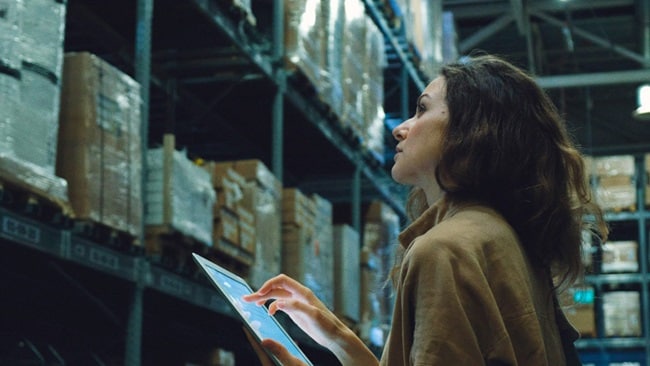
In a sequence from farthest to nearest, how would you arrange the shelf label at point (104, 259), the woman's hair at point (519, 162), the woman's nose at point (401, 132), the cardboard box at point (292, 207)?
the cardboard box at point (292, 207) < the shelf label at point (104, 259) < the woman's nose at point (401, 132) < the woman's hair at point (519, 162)

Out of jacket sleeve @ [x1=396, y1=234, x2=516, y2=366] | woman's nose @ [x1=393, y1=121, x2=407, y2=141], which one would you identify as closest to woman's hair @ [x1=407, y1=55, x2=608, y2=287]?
woman's nose @ [x1=393, y1=121, x2=407, y2=141]

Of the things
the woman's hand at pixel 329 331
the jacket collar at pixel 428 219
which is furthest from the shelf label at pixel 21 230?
the jacket collar at pixel 428 219

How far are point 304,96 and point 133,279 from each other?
2.84m

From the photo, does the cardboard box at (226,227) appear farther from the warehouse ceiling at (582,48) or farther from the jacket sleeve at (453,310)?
the warehouse ceiling at (582,48)

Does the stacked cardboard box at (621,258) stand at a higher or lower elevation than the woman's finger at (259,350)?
higher

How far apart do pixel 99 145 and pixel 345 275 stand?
3860mm

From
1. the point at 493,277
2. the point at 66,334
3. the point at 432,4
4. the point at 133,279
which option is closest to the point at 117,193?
the point at 133,279

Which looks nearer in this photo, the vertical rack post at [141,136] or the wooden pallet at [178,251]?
the vertical rack post at [141,136]

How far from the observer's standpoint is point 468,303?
1.63 meters

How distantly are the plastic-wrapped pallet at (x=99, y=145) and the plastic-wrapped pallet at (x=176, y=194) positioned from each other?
0.33 meters

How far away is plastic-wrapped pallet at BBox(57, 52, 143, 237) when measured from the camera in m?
4.34

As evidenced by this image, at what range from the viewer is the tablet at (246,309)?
1.88 meters

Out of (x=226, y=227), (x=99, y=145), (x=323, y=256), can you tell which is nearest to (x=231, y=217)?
(x=226, y=227)

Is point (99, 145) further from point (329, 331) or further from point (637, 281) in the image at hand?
point (637, 281)
